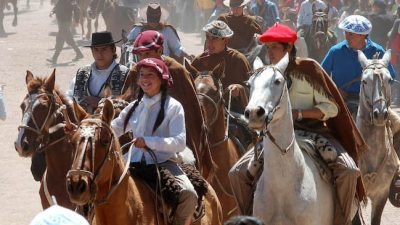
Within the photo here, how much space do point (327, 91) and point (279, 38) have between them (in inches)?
27.9

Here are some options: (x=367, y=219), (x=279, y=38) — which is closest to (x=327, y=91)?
(x=279, y=38)

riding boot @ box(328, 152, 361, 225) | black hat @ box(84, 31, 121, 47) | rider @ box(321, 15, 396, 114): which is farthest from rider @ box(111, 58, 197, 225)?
rider @ box(321, 15, 396, 114)

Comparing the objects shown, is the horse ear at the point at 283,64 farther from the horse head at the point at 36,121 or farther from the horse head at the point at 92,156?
the horse head at the point at 36,121

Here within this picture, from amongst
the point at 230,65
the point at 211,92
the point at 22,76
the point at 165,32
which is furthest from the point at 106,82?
the point at 22,76

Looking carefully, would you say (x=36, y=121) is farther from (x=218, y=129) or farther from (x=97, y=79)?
(x=218, y=129)

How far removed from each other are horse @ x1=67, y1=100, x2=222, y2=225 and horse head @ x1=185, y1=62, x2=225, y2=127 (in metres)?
4.16

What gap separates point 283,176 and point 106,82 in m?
2.94

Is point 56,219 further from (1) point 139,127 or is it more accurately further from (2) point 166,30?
(2) point 166,30

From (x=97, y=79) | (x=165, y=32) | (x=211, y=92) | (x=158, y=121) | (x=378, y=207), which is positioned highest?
(x=158, y=121)

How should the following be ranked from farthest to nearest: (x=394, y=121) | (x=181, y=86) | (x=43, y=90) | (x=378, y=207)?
(x=394, y=121)
(x=378, y=207)
(x=181, y=86)
(x=43, y=90)

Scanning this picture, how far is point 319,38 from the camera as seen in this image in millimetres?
23266

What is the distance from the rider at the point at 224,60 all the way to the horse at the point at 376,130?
193cm

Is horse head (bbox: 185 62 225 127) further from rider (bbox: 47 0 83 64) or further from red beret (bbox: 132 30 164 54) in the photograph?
rider (bbox: 47 0 83 64)

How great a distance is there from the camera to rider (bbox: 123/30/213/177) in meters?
10.9
